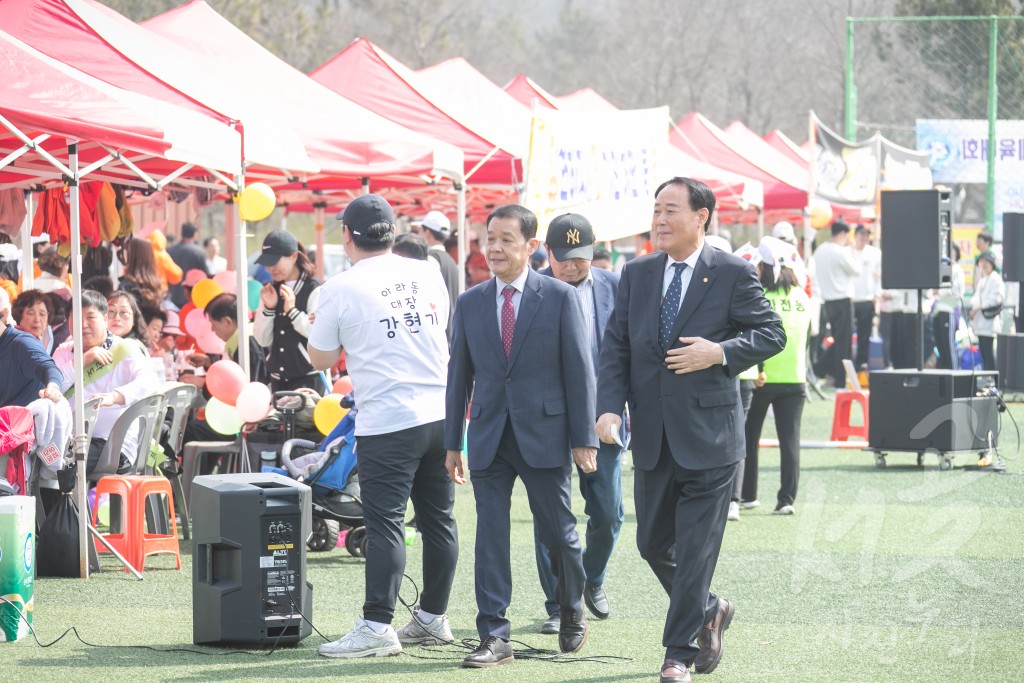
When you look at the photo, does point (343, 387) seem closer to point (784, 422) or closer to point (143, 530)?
point (143, 530)

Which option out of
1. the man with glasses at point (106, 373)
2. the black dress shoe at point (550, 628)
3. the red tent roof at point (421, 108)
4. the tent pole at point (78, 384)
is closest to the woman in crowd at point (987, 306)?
the red tent roof at point (421, 108)

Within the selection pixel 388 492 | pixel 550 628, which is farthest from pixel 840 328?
pixel 388 492

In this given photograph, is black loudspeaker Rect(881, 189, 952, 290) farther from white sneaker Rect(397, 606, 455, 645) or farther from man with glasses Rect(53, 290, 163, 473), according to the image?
white sneaker Rect(397, 606, 455, 645)

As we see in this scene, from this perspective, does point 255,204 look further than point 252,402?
Yes

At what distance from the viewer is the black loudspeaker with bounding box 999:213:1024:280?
46.0ft

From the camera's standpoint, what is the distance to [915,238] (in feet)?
41.2

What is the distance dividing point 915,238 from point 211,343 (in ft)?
19.7

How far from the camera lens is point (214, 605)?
6074 mm

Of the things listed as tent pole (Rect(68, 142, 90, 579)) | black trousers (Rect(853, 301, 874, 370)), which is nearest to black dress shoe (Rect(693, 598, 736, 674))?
tent pole (Rect(68, 142, 90, 579))

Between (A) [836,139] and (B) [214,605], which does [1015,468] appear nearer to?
(B) [214,605]

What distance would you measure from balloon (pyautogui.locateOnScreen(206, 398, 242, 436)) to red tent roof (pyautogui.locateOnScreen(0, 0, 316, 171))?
1671 millimetres

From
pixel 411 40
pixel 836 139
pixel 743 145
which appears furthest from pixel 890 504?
pixel 411 40

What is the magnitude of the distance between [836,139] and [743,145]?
540cm

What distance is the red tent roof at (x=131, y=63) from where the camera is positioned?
9.45 meters
